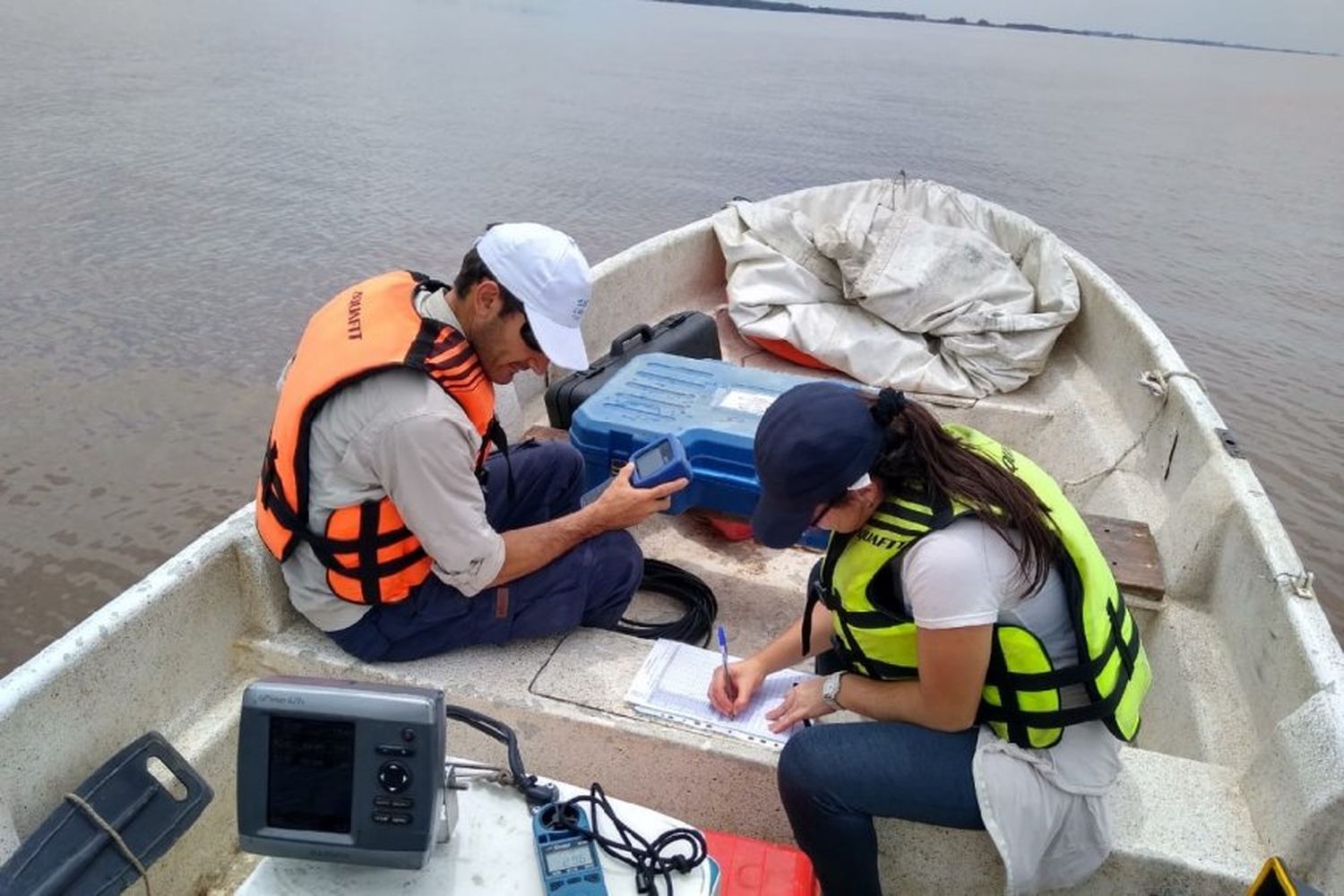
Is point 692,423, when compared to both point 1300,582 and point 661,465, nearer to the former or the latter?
point 661,465

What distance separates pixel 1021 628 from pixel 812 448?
0.49m

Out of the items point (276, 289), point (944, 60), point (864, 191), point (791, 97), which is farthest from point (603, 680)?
point (944, 60)

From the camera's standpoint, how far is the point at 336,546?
6.92 ft

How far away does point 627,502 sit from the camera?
94.8 inches

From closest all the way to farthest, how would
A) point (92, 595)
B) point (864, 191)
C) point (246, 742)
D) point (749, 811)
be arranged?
point (246, 742)
point (749, 811)
point (92, 595)
point (864, 191)

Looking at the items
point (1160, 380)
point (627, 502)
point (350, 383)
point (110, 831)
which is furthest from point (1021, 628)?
point (1160, 380)

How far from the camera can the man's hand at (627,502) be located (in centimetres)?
241

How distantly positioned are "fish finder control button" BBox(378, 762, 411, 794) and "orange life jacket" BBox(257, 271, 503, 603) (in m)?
0.72

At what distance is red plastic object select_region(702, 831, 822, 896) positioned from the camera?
70.4 inches

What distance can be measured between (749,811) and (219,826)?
1195 mm

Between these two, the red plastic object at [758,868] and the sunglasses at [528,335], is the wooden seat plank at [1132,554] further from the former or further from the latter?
the sunglasses at [528,335]

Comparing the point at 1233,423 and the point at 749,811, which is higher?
the point at 749,811

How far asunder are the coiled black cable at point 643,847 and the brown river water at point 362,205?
3.34m

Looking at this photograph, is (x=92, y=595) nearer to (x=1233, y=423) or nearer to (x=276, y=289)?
(x=276, y=289)
